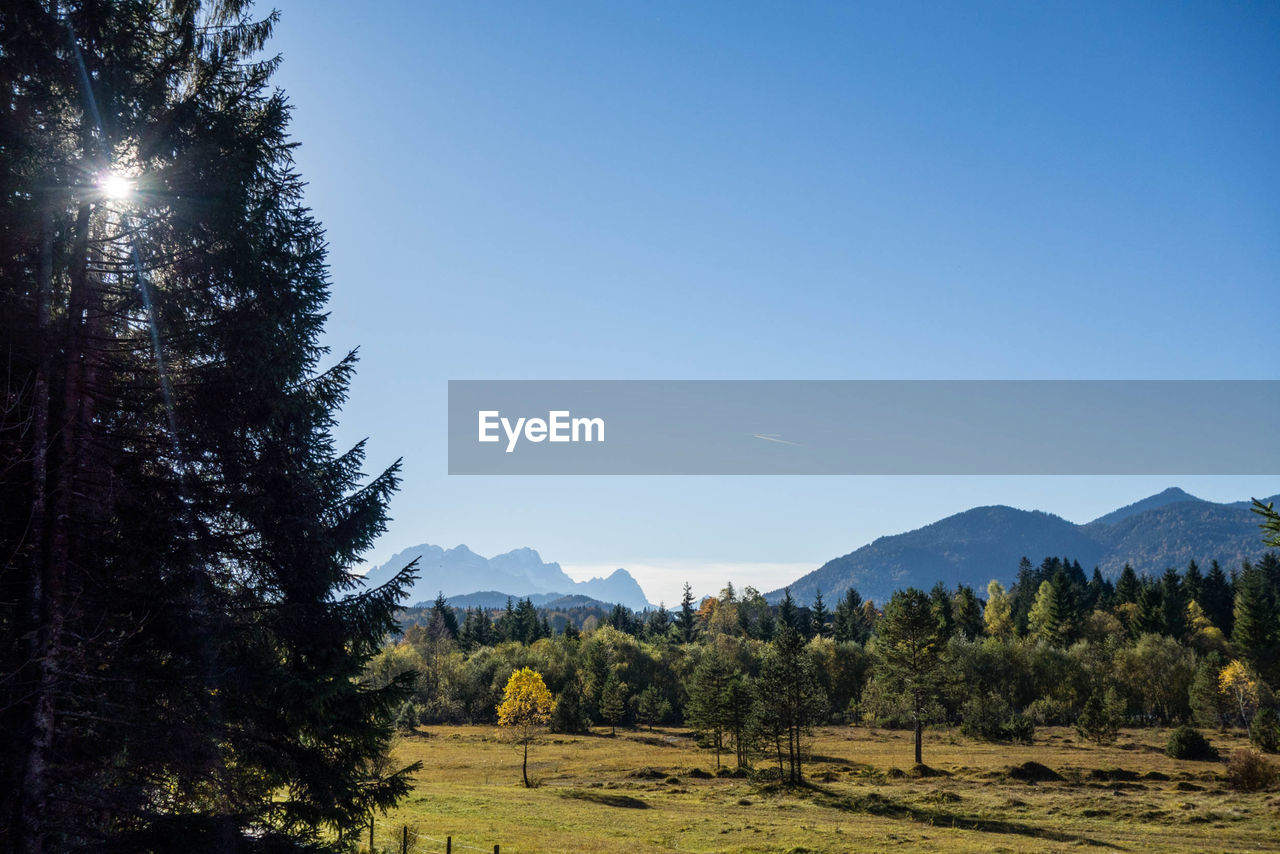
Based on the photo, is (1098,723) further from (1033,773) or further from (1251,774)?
(1251,774)

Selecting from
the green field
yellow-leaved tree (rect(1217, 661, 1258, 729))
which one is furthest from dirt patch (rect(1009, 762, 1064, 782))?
yellow-leaved tree (rect(1217, 661, 1258, 729))

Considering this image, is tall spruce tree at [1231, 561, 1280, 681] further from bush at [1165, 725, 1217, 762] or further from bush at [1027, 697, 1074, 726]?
bush at [1165, 725, 1217, 762]

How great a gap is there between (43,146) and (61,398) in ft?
11.2

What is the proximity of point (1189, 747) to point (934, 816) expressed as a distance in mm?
36091

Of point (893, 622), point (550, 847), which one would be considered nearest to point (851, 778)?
point (893, 622)

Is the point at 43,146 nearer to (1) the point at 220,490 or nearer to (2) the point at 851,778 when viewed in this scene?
(1) the point at 220,490

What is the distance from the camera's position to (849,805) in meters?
40.8

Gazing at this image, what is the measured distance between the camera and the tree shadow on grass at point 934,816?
104 feet

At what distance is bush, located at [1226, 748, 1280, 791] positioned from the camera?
42.2m

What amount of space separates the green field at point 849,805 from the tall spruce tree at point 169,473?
1576 centimetres

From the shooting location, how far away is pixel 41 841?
28.7 feet

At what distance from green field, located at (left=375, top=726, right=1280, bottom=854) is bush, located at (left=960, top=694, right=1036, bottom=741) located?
7.77 feet

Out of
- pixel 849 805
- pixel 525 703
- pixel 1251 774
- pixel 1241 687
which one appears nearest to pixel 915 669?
pixel 849 805

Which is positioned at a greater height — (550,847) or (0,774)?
(0,774)
